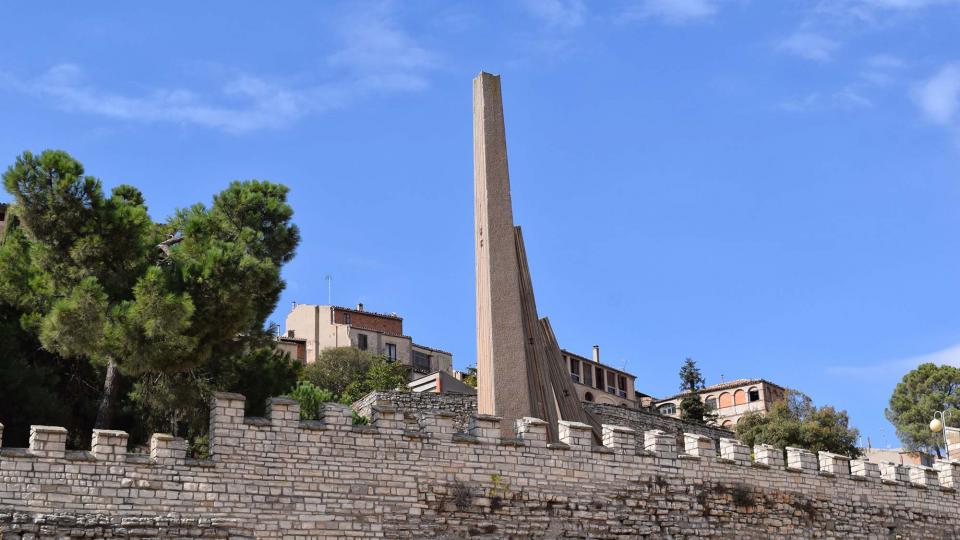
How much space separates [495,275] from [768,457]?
17.9ft

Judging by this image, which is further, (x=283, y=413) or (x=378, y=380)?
(x=378, y=380)

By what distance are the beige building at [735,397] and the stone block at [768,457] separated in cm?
4627

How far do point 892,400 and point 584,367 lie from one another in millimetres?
15349

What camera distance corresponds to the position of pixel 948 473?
76.2ft

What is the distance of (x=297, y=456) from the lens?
16.4 m

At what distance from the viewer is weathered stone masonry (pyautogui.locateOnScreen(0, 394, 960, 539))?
1492cm

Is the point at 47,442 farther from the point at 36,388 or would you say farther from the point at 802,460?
the point at 802,460

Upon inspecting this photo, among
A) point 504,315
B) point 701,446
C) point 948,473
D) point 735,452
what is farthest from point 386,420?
point 948,473

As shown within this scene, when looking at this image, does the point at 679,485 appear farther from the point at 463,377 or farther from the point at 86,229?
the point at 463,377

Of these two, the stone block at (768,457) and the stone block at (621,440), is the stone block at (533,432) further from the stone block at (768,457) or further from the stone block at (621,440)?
the stone block at (768,457)

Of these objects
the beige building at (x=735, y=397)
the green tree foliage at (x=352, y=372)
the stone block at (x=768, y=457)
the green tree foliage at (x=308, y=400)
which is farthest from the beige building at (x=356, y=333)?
the stone block at (x=768, y=457)

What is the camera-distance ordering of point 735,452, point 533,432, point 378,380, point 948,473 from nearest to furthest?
point 533,432 < point 735,452 < point 948,473 < point 378,380

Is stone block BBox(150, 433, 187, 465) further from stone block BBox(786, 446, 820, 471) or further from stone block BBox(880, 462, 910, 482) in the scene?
stone block BBox(880, 462, 910, 482)

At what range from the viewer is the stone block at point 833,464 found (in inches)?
837
